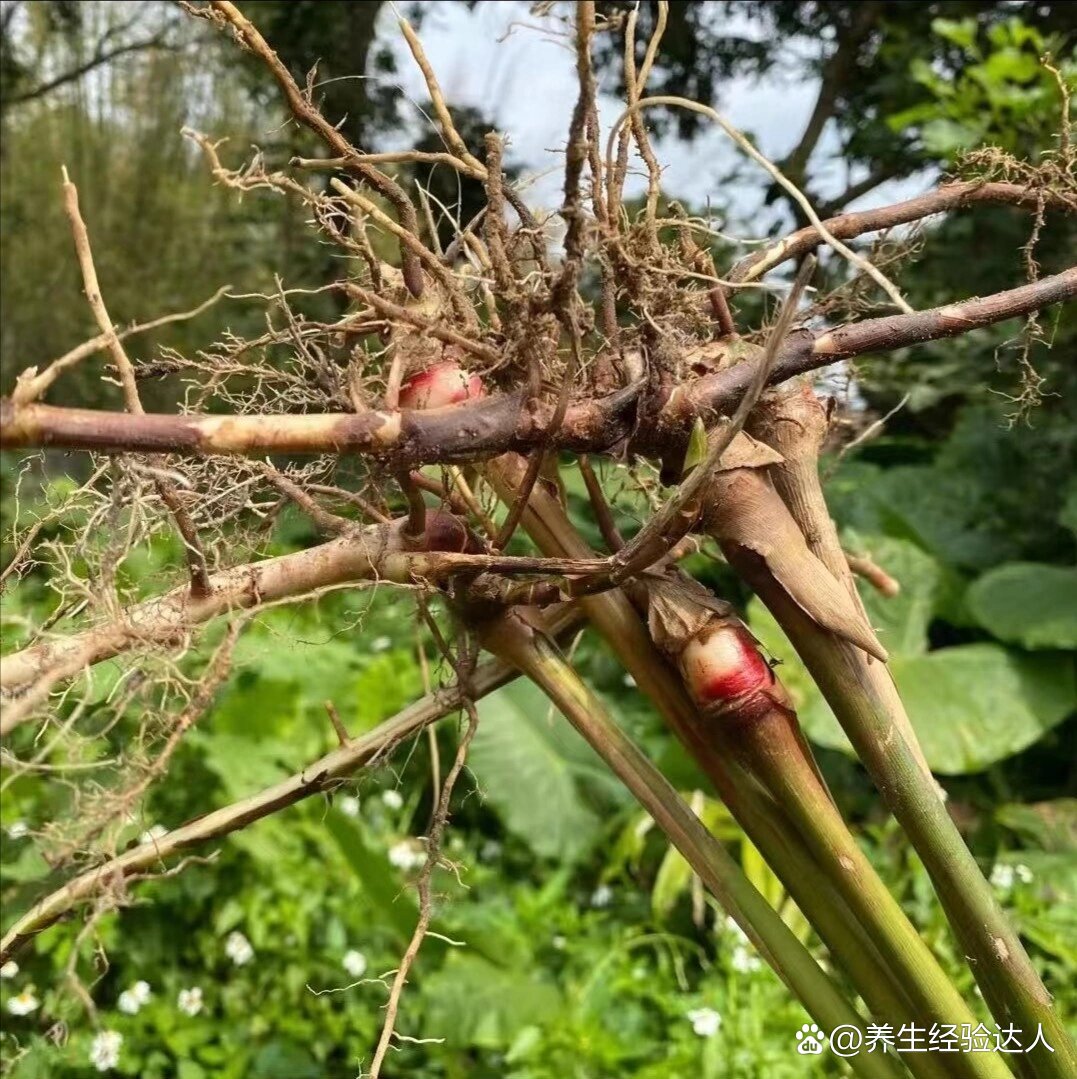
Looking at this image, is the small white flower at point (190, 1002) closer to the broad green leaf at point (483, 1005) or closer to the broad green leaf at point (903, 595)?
the broad green leaf at point (483, 1005)

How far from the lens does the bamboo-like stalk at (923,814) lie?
1.19ft

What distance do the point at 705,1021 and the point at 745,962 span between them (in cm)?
11

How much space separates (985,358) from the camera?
206cm

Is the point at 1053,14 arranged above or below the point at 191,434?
above

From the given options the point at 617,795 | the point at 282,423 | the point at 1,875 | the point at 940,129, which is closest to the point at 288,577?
the point at 282,423

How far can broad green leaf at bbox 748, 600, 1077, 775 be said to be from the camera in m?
1.33

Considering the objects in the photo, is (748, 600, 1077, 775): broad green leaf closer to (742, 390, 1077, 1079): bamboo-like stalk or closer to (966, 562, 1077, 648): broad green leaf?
(966, 562, 1077, 648): broad green leaf

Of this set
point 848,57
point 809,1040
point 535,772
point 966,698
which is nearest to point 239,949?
point 535,772

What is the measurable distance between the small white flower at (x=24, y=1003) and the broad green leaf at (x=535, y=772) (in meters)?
0.57

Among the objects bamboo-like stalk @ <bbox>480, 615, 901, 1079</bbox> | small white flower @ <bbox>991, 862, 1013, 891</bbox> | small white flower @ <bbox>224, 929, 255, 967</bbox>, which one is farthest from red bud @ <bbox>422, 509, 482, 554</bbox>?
small white flower @ <bbox>991, 862, 1013, 891</bbox>

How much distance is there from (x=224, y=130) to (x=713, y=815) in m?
2.02

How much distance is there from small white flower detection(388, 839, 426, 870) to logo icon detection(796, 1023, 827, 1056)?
20.6 inches

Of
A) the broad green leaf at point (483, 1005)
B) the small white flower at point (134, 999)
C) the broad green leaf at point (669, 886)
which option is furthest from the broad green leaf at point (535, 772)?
the small white flower at point (134, 999)

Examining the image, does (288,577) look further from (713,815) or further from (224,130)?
(224,130)
